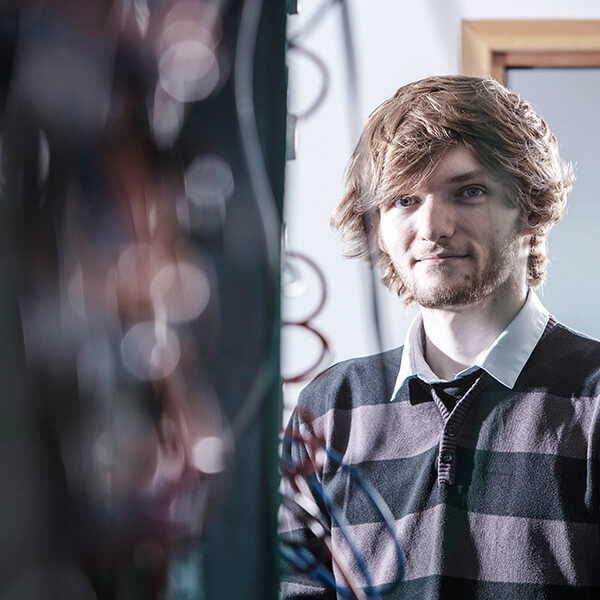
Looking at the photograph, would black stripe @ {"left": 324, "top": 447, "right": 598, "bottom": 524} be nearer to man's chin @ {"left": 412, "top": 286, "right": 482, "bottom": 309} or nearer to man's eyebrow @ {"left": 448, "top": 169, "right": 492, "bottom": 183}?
man's chin @ {"left": 412, "top": 286, "right": 482, "bottom": 309}

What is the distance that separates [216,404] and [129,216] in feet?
0.24

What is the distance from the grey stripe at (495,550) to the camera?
0.85 meters

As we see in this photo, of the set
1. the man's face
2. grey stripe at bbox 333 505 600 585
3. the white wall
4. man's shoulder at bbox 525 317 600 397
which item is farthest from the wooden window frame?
grey stripe at bbox 333 505 600 585

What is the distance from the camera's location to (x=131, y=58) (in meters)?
0.27

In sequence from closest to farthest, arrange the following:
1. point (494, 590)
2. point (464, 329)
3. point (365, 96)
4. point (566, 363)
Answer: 1. point (494, 590)
2. point (566, 363)
3. point (464, 329)
4. point (365, 96)

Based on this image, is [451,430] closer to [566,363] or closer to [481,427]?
[481,427]

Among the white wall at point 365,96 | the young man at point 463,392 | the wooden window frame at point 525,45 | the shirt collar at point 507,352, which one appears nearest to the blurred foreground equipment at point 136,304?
the young man at point 463,392

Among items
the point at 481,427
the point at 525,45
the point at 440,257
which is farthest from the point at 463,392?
the point at 525,45

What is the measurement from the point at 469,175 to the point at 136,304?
2.98 feet

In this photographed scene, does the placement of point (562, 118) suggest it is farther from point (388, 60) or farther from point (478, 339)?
point (478, 339)

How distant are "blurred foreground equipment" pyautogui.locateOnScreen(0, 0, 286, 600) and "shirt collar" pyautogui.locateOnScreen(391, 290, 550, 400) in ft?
2.45

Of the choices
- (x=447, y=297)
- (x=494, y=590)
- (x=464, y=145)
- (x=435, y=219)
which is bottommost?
(x=494, y=590)

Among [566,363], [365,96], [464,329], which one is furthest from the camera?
[365,96]

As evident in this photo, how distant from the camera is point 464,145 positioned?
1100 millimetres
